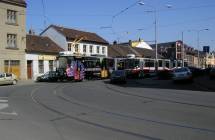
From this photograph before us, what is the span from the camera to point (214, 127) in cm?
1139

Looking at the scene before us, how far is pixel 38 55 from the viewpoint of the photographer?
55.5m

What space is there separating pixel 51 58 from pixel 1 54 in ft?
36.5

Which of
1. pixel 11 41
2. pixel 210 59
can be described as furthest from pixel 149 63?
pixel 210 59

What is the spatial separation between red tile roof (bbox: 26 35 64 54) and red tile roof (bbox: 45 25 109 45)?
8.54 feet

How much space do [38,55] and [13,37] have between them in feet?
18.3

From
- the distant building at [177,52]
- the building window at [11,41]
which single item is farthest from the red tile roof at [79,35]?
the distant building at [177,52]

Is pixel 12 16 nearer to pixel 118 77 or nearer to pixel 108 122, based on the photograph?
pixel 118 77

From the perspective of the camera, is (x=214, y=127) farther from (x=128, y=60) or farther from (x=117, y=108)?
(x=128, y=60)

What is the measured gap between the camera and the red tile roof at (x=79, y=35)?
65244 mm

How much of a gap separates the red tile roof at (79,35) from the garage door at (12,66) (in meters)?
14.3

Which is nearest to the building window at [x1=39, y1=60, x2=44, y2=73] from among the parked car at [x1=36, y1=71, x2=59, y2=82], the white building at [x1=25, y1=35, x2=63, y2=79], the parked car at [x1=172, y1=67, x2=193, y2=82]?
the white building at [x1=25, y1=35, x2=63, y2=79]

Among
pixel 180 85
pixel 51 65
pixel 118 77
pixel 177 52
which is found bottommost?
pixel 180 85

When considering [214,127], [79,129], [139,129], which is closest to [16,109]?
[79,129]

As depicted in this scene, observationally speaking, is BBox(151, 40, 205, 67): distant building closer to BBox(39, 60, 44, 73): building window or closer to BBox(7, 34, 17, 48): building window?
BBox(39, 60, 44, 73): building window
